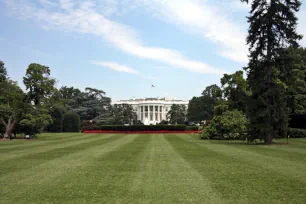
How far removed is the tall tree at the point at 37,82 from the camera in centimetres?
3409

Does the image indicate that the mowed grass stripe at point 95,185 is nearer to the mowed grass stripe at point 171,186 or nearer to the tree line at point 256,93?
the mowed grass stripe at point 171,186

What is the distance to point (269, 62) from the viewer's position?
24828 mm

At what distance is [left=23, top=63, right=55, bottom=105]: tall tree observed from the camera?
34094 millimetres

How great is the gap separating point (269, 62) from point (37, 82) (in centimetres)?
2173

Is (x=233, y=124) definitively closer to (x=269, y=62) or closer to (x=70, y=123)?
(x=269, y=62)

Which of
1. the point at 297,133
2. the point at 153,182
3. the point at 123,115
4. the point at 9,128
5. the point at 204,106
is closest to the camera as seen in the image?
the point at 153,182

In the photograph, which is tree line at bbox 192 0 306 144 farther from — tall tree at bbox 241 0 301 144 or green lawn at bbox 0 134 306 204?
green lawn at bbox 0 134 306 204

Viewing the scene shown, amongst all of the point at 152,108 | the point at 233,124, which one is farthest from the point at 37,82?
the point at 152,108

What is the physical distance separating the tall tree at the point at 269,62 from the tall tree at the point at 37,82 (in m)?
19.8

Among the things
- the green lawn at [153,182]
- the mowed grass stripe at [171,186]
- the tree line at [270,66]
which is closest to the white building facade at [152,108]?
the tree line at [270,66]

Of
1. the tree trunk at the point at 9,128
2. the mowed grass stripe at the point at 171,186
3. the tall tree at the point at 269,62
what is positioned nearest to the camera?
the mowed grass stripe at the point at 171,186

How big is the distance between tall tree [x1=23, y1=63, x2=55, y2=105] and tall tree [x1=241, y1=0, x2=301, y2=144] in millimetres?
19783

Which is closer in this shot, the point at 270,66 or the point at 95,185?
the point at 95,185

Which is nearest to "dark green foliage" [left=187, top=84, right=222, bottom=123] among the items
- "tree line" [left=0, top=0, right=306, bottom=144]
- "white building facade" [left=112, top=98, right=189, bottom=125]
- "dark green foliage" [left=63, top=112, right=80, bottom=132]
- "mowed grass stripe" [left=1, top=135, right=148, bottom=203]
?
"dark green foliage" [left=63, top=112, right=80, bottom=132]
